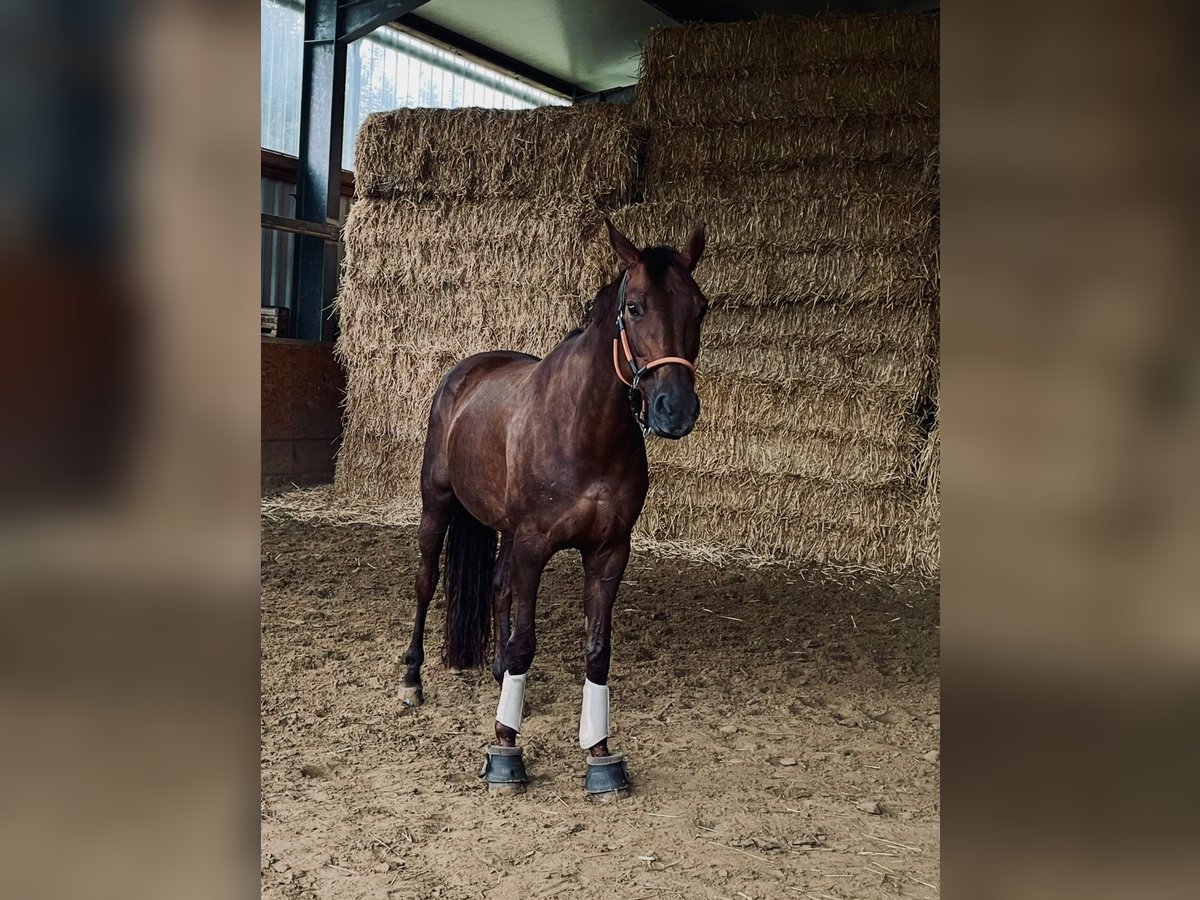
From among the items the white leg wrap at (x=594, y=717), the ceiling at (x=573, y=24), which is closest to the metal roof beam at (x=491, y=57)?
the ceiling at (x=573, y=24)

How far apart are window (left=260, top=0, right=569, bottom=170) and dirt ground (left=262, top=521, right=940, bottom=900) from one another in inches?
255

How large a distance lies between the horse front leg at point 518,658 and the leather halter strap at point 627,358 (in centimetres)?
57

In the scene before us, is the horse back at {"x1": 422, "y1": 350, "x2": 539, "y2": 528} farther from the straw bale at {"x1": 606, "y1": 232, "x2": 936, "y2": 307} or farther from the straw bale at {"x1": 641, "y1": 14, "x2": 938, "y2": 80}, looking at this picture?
the straw bale at {"x1": 641, "y1": 14, "x2": 938, "y2": 80}

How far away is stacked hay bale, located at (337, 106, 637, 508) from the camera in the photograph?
6.76 metres

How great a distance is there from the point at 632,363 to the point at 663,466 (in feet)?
13.0

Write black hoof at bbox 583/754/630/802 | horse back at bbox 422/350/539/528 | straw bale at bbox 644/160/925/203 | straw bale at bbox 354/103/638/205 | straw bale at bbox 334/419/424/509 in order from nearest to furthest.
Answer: black hoof at bbox 583/754/630/802 → horse back at bbox 422/350/539/528 → straw bale at bbox 644/160/925/203 → straw bale at bbox 354/103/638/205 → straw bale at bbox 334/419/424/509

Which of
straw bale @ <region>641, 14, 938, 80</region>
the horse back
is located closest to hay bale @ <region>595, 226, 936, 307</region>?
straw bale @ <region>641, 14, 938, 80</region>

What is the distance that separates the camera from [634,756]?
3123 millimetres

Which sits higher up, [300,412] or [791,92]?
[791,92]

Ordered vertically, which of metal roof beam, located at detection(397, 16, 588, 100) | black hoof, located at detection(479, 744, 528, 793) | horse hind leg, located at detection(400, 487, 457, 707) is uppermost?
metal roof beam, located at detection(397, 16, 588, 100)

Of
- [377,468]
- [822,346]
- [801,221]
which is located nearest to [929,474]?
[822,346]

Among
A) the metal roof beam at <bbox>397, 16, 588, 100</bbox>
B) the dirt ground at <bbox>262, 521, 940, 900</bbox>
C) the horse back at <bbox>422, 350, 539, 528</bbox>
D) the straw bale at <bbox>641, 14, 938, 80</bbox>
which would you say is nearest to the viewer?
the dirt ground at <bbox>262, 521, 940, 900</bbox>

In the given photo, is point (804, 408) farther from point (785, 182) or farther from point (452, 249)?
point (452, 249)
